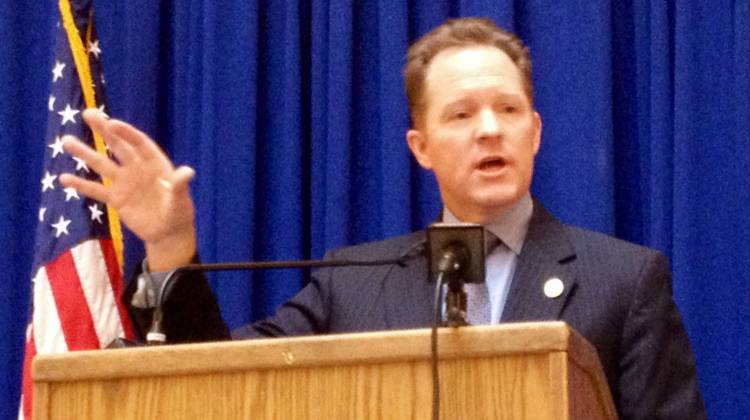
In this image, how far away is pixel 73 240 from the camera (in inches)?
112

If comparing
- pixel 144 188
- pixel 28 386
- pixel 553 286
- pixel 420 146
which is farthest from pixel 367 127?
pixel 144 188

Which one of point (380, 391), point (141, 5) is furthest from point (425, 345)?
point (141, 5)

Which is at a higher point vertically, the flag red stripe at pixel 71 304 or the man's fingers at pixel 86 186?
the man's fingers at pixel 86 186

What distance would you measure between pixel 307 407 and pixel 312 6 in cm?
203

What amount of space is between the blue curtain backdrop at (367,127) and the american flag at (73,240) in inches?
10.1

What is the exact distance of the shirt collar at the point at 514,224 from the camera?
2.27 metres

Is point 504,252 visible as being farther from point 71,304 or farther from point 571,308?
point 71,304

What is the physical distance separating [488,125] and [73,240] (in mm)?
1135

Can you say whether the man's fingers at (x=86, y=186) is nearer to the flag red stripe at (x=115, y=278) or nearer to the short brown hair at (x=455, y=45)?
the short brown hair at (x=455, y=45)

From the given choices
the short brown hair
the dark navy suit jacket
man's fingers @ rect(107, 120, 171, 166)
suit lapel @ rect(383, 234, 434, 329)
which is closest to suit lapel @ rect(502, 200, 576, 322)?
the dark navy suit jacket

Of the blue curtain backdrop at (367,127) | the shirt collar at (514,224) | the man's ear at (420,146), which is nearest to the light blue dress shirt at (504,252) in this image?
the shirt collar at (514,224)

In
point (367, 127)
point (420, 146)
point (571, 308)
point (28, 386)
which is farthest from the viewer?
point (367, 127)

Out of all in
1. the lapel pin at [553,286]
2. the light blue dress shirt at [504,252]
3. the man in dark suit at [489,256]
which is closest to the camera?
the man in dark suit at [489,256]

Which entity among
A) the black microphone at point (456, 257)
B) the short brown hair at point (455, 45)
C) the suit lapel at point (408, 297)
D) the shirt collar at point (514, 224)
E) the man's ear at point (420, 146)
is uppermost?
the short brown hair at point (455, 45)
